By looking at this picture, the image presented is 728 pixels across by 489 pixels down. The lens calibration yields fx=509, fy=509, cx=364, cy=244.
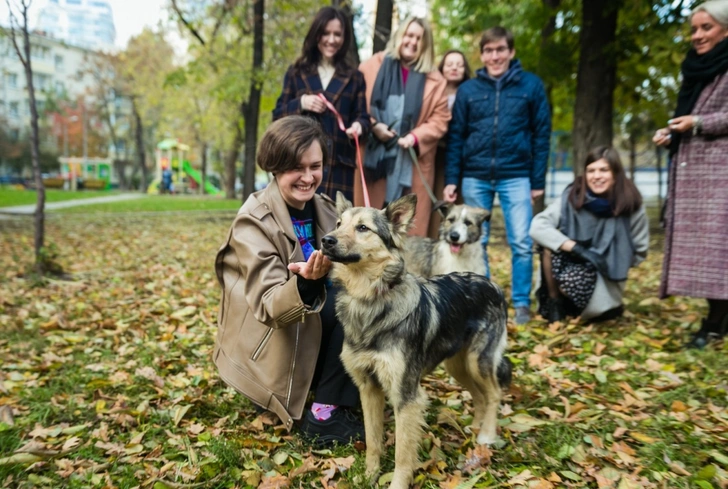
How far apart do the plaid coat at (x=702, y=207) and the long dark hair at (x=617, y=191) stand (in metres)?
0.47

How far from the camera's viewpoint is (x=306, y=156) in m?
3.06

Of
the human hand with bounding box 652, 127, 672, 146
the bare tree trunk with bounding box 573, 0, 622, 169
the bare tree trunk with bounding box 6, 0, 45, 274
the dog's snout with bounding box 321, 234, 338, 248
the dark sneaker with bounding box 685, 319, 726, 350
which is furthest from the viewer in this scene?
the bare tree trunk with bounding box 573, 0, 622, 169

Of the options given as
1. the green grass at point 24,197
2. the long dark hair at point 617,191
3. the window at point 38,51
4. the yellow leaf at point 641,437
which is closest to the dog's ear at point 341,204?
the yellow leaf at point 641,437

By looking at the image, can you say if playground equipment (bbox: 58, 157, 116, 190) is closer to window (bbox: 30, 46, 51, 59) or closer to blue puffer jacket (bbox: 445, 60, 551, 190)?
window (bbox: 30, 46, 51, 59)

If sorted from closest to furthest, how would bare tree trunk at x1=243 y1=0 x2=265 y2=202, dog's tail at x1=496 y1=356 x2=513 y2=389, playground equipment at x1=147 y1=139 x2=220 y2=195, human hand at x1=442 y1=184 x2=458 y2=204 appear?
dog's tail at x1=496 y1=356 x2=513 y2=389 < human hand at x1=442 y1=184 x2=458 y2=204 < bare tree trunk at x1=243 y1=0 x2=265 y2=202 < playground equipment at x1=147 y1=139 x2=220 y2=195

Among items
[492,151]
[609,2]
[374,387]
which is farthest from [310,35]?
[609,2]

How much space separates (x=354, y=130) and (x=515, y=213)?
6.15 ft

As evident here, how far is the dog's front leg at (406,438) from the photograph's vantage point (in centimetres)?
262

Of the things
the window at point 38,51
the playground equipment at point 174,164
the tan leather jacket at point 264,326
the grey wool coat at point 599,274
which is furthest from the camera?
the playground equipment at point 174,164

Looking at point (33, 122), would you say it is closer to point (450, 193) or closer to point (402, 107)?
point (402, 107)

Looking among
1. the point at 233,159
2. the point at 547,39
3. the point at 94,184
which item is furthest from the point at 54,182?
the point at 547,39

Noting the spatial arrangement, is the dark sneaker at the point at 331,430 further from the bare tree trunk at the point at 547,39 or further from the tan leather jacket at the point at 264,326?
the bare tree trunk at the point at 547,39

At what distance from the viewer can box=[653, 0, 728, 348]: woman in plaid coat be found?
412 cm

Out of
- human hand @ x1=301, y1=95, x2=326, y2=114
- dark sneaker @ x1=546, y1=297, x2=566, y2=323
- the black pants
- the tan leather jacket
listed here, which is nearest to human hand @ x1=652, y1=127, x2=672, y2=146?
dark sneaker @ x1=546, y1=297, x2=566, y2=323
